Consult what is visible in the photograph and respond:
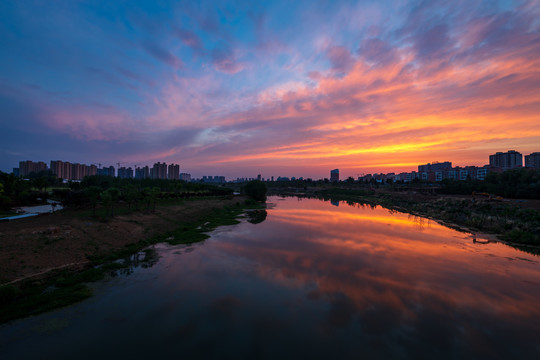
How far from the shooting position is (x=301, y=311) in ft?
40.5

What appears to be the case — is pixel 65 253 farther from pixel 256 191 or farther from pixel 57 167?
pixel 57 167

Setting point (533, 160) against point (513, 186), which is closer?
point (513, 186)

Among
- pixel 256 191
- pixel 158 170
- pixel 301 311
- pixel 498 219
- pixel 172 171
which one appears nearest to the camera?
pixel 301 311

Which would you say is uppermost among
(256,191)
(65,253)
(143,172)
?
(143,172)

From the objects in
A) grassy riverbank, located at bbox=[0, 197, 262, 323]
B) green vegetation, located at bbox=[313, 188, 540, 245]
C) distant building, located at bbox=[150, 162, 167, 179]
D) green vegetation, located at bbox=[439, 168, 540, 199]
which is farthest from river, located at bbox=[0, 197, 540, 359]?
distant building, located at bbox=[150, 162, 167, 179]

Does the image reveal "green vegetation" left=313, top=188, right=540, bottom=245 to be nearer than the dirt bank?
No

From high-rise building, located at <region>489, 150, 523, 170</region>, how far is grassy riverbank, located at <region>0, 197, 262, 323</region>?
199m

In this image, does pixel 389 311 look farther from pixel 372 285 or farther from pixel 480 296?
pixel 480 296

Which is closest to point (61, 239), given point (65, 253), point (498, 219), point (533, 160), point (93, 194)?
point (65, 253)

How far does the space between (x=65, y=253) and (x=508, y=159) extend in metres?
224

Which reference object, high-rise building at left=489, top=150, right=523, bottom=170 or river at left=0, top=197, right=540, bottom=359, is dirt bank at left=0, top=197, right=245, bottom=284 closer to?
river at left=0, top=197, right=540, bottom=359

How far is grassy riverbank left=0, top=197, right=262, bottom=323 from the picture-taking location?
490 inches

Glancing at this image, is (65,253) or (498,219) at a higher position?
(498,219)

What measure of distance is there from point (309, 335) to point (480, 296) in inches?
480
